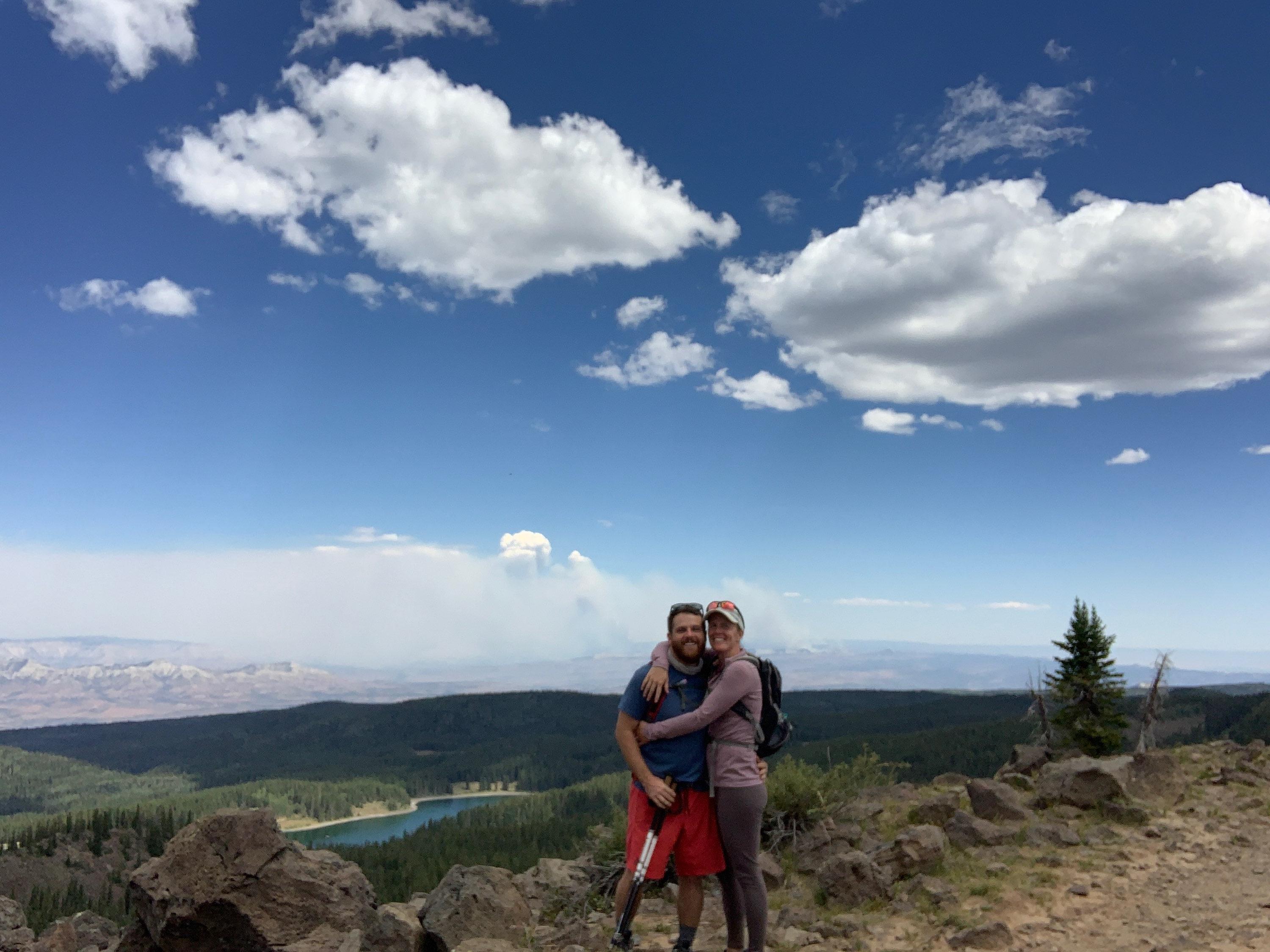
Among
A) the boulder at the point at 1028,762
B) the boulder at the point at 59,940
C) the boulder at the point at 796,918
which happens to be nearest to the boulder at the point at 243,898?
the boulder at the point at 796,918

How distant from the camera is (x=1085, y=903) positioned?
10414 mm

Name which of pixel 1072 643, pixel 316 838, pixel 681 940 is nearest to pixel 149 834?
pixel 316 838

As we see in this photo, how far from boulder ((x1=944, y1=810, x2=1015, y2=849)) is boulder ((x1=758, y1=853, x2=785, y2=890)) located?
3124mm

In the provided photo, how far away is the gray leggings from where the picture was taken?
702 centimetres

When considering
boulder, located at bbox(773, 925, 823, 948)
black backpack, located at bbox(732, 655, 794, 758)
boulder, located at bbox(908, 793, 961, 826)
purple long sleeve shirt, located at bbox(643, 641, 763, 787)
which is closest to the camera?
purple long sleeve shirt, located at bbox(643, 641, 763, 787)

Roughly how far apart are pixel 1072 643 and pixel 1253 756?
63.0 ft

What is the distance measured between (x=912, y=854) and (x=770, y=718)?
632 cm

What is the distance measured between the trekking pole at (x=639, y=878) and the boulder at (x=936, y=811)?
9050 millimetres

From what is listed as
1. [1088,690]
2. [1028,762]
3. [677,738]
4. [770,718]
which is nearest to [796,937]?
[770,718]

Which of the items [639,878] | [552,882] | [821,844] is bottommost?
[552,882]

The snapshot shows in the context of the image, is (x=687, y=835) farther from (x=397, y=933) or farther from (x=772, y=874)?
(x=772, y=874)

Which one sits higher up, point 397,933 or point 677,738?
point 677,738

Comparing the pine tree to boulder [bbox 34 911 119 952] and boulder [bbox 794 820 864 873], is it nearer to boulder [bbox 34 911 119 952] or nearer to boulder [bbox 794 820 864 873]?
boulder [bbox 794 820 864 873]

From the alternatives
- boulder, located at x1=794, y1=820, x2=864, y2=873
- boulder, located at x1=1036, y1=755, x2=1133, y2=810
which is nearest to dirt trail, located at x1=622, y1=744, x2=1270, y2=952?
boulder, located at x1=1036, y1=755, x2=1133, y2=810
